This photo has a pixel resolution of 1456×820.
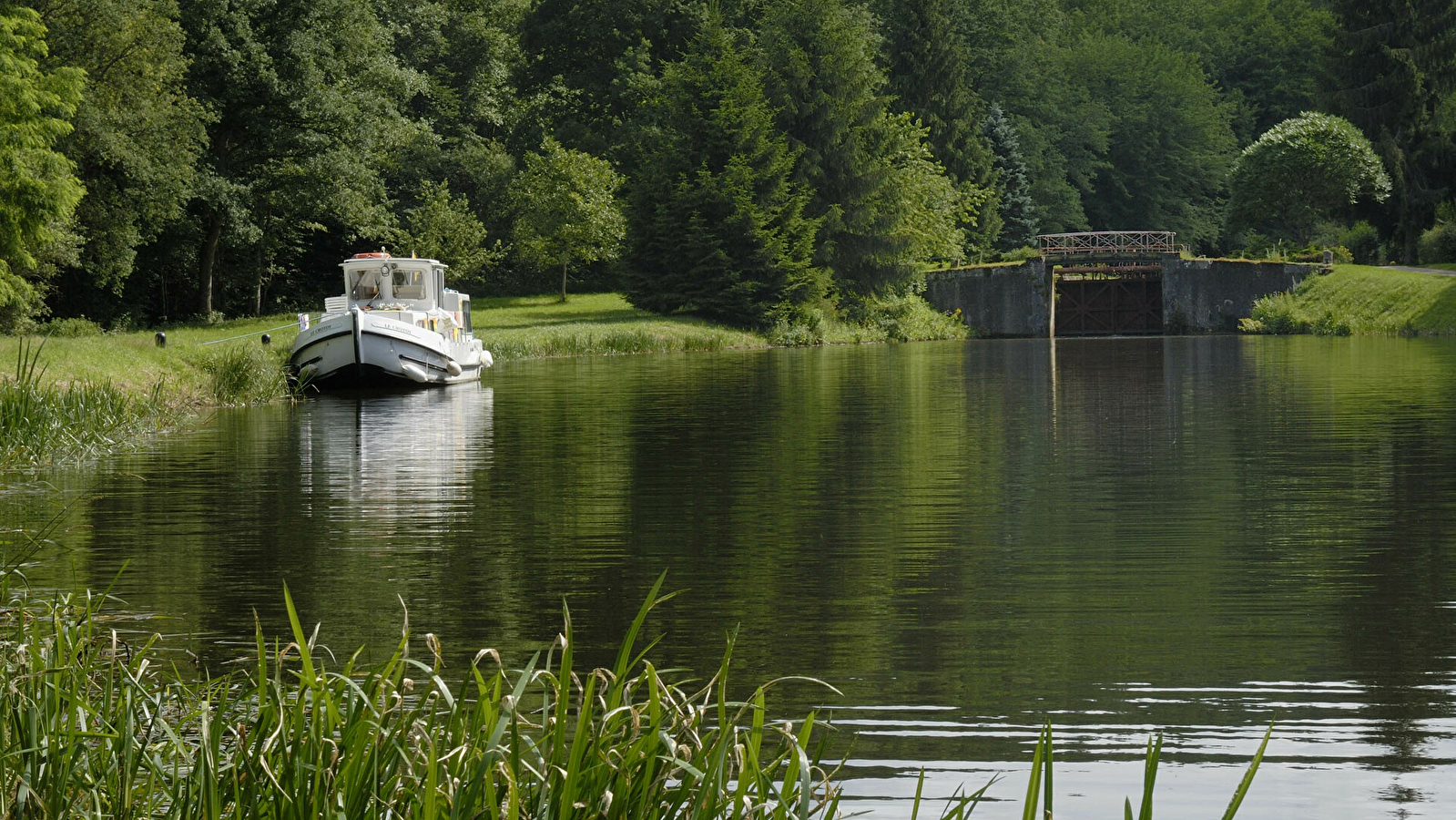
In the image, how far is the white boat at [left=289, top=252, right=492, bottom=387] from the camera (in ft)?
97.4

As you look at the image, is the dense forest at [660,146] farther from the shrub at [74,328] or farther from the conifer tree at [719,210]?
the shrub at [74,328]

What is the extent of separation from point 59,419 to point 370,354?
42.6 ft

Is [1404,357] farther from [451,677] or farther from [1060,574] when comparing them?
[451,677]

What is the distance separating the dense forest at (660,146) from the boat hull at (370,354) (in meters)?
7.62

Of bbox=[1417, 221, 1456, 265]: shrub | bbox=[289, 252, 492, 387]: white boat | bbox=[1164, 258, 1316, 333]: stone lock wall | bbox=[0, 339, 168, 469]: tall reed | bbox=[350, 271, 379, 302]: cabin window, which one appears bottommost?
bbox=[0, 339, 168, 469]: tall reed

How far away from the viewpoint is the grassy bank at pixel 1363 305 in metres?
52.6

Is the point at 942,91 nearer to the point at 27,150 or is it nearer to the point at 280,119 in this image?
the point at 280,119

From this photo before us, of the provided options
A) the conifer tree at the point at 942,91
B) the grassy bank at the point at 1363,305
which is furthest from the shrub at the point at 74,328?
the conifer tree at the point at 942,91

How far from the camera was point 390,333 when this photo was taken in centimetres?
3017

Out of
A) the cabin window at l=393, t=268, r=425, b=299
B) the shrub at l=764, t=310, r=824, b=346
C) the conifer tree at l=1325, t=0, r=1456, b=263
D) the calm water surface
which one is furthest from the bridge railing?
the calm water surface

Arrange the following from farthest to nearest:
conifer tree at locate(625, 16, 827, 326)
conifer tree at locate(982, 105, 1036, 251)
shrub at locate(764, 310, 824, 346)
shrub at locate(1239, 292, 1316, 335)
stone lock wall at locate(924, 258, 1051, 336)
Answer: conifer tree at locate(982, 105, 1036, 251) < stone lock wall at locate(924, 258, 1051, 336) < shrub at locate(1239, 292, 1316, 335) < conifer tree at locate(625, 16, 827, 326) < shrub at locate(764, 310, 824, 346)

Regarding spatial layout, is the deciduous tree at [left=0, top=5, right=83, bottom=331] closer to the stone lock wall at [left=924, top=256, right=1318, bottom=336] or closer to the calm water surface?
the calm water surface

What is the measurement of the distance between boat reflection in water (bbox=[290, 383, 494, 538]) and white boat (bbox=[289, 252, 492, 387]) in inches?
64.3

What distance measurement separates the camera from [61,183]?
33.1m
